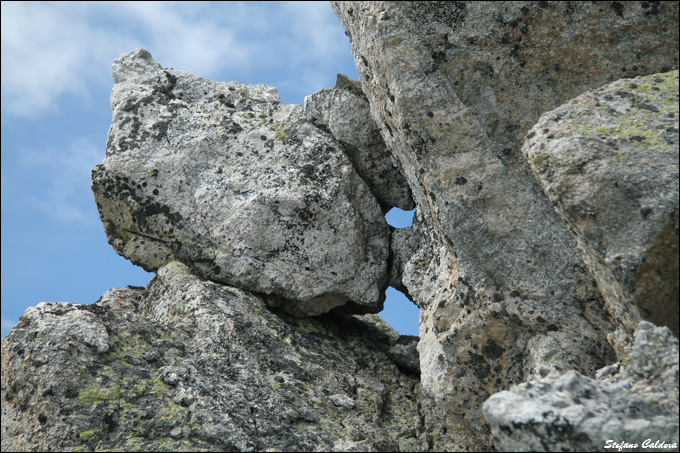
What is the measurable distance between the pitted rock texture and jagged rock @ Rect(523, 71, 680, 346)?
32.7 inches

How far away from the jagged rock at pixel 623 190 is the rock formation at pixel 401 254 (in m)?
0.02

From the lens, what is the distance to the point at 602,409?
6109 millimetres

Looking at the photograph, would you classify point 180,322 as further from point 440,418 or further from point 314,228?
point 440,418

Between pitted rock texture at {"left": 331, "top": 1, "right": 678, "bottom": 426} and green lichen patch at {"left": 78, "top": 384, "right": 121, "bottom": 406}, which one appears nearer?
pitted rock texture at {"left": 331, "top": 1, "right": 678, "bottom": 426}

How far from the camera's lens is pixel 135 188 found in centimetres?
1080

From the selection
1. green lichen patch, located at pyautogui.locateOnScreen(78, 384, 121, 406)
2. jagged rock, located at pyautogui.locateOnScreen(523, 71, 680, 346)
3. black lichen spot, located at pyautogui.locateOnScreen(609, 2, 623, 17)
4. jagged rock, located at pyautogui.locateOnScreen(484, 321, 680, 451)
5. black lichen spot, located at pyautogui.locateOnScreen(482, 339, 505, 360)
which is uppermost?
black lichen spot, located at pyautogui.locateOnScreen(609, 2, 623, 17)

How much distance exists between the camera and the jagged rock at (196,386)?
7961mm

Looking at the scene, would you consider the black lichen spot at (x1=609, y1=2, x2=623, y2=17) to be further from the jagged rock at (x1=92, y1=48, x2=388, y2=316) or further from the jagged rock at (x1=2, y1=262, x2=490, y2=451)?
the jagged rock at (x1=2, y1=262, x2=490, y2=451)

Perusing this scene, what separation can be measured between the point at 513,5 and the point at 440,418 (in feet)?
17.0

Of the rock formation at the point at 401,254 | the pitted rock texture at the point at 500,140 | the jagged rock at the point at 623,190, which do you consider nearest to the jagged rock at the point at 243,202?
the rock formation at the point at 401,254

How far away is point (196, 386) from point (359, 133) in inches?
178

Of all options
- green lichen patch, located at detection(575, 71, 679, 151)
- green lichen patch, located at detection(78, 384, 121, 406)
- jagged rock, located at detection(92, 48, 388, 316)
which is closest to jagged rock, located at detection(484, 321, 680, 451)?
green lichen patch, located at detection(575, 71, 679, 151)

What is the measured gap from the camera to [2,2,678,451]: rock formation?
6645 millimetres

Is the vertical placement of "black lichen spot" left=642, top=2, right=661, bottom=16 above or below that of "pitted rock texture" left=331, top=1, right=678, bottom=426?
above
